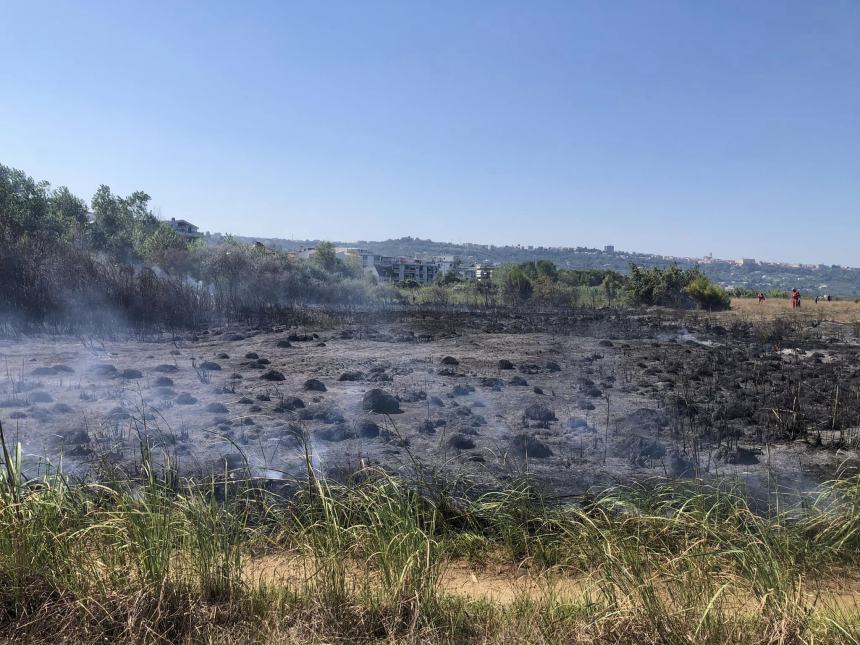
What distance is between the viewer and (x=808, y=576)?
11.6 feet

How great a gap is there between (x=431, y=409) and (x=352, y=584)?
14.2ft

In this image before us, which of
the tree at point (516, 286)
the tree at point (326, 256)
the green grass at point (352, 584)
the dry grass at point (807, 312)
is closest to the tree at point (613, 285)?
the tree at point (516, 286)

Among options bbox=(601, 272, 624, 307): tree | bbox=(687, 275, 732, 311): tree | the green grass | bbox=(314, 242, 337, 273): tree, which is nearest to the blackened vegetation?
the green grass

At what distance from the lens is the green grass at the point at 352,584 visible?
2633 mm

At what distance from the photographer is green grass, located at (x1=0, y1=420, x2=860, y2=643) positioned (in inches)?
104

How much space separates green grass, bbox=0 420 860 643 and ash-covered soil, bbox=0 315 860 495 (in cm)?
63

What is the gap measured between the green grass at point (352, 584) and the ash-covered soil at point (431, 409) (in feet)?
2.08

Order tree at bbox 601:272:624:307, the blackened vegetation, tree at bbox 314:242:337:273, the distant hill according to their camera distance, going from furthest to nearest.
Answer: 1. the distant hill
2. tree at bbox 314:242:337:273
3. tree at bbox 601:272:624:307
4. the blackened vegetation

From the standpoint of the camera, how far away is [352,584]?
10.1 ft

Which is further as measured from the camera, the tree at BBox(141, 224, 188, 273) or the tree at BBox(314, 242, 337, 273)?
the tree at BBox(314, 242, 337, 273)

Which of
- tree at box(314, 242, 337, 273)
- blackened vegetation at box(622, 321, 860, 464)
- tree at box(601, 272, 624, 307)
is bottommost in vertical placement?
blackened vegetation at box(622, 321, 860, 464)

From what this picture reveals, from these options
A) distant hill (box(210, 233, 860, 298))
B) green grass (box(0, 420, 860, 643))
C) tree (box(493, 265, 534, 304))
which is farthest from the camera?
distant hill (box(210, 233, 860, 298))

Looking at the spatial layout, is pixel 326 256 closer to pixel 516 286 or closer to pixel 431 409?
pixel 516 286

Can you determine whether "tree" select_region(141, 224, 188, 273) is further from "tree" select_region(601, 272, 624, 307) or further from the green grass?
the green grass
